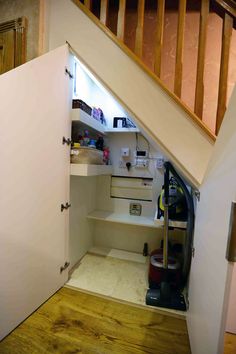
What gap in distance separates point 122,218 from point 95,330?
115cm

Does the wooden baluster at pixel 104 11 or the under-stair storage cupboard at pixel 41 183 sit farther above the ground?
the wooden baluster at pixel 104 11

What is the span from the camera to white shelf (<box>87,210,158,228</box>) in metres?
2.10

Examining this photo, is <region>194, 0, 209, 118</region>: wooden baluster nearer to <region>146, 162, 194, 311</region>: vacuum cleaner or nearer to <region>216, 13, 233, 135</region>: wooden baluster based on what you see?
<region>216, 13, 233, 135</region>: wooden baluster

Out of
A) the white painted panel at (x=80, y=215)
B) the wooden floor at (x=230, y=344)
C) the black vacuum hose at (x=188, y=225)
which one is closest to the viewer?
the wooden floor at (x=230, y=344)

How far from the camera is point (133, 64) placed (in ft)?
4.06

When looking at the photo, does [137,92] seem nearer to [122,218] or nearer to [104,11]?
[104,11]

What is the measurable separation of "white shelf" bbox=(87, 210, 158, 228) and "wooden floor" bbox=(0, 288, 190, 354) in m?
0.81

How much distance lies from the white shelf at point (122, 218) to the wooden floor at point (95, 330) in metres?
0.81

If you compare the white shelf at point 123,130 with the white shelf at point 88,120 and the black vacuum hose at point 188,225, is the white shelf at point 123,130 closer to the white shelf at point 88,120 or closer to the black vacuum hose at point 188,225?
the white shelf at point 88,120

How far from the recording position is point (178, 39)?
1.12 m

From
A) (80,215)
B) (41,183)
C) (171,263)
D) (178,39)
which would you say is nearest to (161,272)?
(171,263)

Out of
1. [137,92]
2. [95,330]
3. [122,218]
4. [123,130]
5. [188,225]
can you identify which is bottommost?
[95,330]

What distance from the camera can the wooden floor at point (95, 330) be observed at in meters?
1.12

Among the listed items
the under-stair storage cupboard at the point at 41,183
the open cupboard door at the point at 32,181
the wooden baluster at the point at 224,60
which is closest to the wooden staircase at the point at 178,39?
the wooden baluster at the point at 224,60
